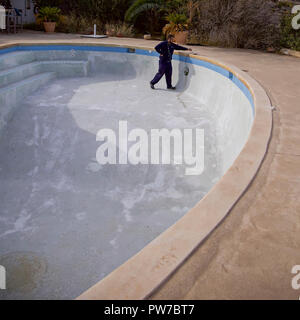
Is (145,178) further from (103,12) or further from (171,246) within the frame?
(103,12)

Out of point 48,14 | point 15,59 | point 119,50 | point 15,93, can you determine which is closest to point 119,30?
point 48,14

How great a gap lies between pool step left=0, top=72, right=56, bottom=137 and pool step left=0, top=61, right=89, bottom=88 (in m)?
0.20

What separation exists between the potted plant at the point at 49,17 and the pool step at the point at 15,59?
493 cm

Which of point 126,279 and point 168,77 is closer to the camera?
point 126,279

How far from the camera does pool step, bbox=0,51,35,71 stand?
938cm

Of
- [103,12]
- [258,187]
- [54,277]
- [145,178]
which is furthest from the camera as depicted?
[103,12]

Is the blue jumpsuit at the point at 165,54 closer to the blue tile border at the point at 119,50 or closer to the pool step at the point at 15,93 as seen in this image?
the blue tile border at the point at 119,50

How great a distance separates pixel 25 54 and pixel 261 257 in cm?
996

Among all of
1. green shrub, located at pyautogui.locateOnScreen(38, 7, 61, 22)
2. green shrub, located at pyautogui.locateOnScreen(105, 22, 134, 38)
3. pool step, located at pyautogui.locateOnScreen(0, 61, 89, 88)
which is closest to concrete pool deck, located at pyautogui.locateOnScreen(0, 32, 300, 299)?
pool step, located at pyautogui.locateOnScreen(0, 61, 89, 88)

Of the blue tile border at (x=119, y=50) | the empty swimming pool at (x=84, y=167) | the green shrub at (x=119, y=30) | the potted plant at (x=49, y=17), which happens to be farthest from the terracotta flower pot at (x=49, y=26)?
the empty swimming pool at (x=84, y=167)

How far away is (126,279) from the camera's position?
195 cm

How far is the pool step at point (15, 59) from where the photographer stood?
9.38m

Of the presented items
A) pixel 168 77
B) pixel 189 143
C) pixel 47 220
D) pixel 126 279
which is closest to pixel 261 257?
pixel 126 279

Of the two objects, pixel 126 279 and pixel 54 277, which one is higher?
pixel 126 279
